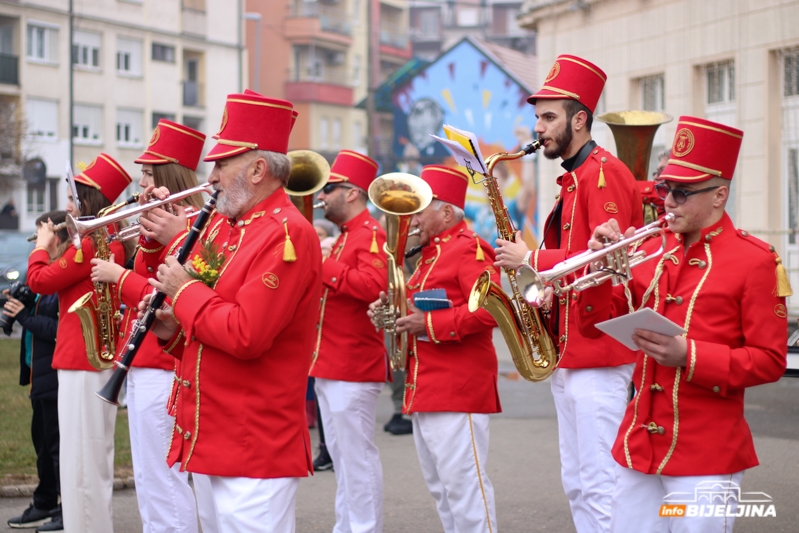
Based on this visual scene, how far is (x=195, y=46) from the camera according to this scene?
40750 mm

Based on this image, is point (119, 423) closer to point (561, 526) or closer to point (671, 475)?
point (561, 526)

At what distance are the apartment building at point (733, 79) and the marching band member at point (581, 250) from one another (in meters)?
9.04

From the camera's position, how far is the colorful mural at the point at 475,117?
103 feet

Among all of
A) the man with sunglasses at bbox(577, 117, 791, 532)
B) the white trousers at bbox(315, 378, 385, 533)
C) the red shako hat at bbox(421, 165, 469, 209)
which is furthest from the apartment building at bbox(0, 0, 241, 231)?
the man with sunglasses at bbox(577, 117, 791, 532)

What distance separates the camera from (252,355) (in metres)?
3.21

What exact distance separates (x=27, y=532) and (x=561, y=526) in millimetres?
3538

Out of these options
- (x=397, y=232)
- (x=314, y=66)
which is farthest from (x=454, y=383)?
(x=314, y=66)

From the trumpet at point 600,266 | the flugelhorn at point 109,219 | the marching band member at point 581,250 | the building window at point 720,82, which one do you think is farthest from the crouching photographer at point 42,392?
the building window at point 720,82

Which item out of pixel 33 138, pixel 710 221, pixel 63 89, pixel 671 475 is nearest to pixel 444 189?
pixel 710 221

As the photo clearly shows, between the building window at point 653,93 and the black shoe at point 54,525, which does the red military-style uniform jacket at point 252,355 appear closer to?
the black shoe at point 54,525

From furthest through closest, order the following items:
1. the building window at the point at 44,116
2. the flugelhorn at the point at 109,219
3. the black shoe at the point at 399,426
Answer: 1. the building window at the point at 44,116
2. the black shoe at the point at 399,426
3. the flugelhorn at the point at 109,219

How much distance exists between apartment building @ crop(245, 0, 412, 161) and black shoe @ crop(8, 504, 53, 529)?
139ft

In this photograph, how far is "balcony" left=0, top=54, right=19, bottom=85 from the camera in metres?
33.5

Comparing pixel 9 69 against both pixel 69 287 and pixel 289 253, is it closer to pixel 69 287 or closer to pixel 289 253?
pixel 69 287
